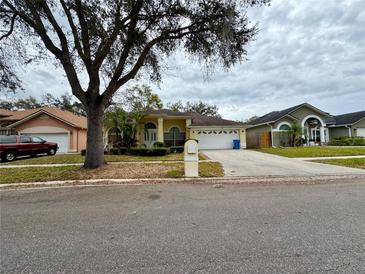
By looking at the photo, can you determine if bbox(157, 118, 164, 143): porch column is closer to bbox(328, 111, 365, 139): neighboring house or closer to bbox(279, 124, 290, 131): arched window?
bbox(279, 124, 290, 131): arched window

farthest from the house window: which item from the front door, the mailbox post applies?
the mailbox post

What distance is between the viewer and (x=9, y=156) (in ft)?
47.7

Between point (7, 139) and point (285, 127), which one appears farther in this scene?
point (285, 127)

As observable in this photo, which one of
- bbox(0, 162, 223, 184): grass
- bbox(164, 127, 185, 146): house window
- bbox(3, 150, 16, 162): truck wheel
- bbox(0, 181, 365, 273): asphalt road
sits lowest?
bbox(0, 181, 365, 273): asphalt road

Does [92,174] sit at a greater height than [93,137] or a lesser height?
lesser

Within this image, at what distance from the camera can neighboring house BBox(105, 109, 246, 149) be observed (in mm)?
22562

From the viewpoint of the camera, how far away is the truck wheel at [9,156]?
14328mm

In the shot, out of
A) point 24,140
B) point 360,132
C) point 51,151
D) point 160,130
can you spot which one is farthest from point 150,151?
point 360,132

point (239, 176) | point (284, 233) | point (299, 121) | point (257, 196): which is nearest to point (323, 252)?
point (284, 233)

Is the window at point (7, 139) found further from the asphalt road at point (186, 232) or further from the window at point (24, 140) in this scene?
the asphalt road at point (186, 232)

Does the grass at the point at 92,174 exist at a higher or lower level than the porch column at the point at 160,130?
lower

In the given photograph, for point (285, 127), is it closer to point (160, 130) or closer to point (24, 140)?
point (160, 130)

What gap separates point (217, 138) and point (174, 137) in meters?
4.60

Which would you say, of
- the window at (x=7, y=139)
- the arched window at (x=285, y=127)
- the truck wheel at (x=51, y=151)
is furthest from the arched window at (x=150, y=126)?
the arched window at (x=285, y=127)
